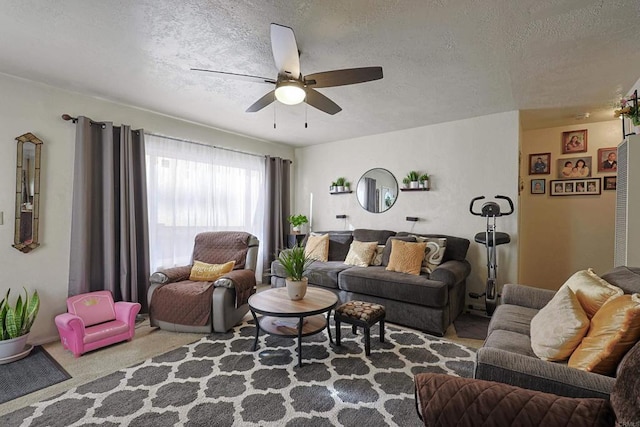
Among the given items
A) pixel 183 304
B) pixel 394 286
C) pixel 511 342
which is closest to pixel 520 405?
pixel 511 342

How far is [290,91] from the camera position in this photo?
7.09 ft

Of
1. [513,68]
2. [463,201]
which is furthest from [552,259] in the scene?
[513,68]

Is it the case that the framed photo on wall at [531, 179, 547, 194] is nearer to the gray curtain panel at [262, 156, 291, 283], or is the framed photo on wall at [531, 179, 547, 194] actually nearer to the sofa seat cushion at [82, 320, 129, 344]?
the gray curtain panel at [262, 156, 291, 283]

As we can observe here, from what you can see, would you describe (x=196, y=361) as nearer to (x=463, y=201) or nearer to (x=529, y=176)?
(x=463, y=201)

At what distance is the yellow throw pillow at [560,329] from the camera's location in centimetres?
147

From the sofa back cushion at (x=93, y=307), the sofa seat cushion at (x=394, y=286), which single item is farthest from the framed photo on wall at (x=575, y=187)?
the sofa back cushion at (x=93, y=307)

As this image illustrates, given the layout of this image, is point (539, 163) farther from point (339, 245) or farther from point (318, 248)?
point (318, 248)

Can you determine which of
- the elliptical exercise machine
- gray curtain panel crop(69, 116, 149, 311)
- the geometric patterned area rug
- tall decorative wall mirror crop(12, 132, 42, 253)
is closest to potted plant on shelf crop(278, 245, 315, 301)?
the geometric patterned area rug

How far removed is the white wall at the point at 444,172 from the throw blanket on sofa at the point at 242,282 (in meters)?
2.20

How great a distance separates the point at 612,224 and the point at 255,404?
4869 mm

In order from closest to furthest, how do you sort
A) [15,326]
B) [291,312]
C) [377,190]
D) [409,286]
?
[291,312] < [15,326] < [409,286] < [377,190]

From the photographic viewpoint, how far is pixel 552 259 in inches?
170

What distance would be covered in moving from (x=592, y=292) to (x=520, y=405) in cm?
115

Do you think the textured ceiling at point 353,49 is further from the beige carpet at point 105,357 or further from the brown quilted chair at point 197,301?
the beige carpet at point 105,357
